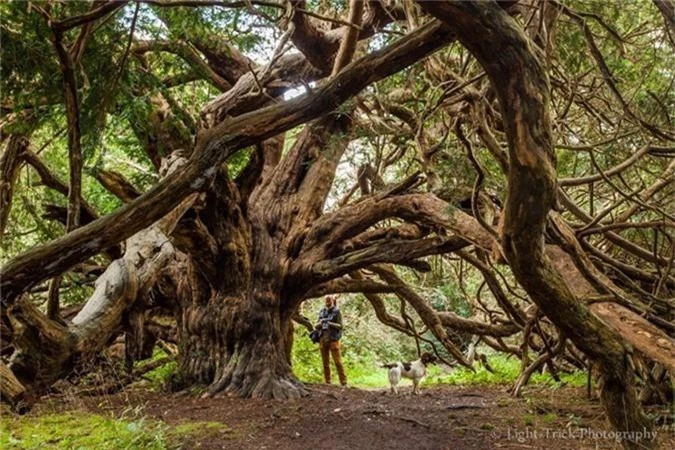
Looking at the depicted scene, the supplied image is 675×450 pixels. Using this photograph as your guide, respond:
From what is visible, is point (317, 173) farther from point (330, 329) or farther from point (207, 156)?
point (207, 156)

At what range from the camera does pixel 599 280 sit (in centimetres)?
367

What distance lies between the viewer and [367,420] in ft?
15.3

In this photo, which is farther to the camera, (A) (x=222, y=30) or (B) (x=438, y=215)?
(B) (x=438, y=215)

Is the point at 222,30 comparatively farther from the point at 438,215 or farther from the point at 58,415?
the point at 58,415

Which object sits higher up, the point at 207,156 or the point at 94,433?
the point at 207,156

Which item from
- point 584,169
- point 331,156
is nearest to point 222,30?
point 331,156

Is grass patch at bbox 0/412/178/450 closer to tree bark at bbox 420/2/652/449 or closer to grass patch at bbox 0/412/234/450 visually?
grass patch at bbox 0/412/234/450

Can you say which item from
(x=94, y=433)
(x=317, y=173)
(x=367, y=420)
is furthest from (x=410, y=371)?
(x=94, y=433)

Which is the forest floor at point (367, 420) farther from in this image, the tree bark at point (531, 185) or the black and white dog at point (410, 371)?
the tree bark at point (531, 185)

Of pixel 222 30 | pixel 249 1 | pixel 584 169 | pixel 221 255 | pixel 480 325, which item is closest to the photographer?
pixel 249 1

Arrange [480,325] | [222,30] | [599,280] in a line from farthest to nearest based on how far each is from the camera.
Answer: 1. [480,325]
2. [222,30]
3. [599,280]

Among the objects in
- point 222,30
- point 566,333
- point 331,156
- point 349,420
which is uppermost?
point 222,30

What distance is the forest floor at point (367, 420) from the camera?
3.94m

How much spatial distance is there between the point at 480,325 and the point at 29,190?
6109mm
